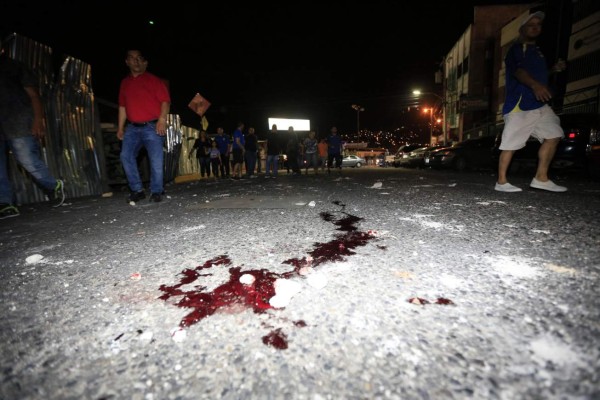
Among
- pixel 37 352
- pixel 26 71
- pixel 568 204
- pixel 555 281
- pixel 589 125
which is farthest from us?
pixel 589 125

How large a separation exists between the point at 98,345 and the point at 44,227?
222cm

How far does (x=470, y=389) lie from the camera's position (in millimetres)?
640

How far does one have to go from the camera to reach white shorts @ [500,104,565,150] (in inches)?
127

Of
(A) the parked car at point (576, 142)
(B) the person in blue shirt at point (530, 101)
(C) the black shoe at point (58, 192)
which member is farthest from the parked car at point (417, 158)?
(C) the black shoe at point (58, 192)

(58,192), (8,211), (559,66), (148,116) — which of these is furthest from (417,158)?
(8,211)

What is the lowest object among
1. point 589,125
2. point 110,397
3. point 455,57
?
point 110,397

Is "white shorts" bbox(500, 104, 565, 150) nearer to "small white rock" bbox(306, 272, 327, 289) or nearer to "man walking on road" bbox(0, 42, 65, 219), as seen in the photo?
"small white rock" bbox(306, 272, 327, 289)

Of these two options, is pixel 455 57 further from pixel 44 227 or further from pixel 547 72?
pixel 44 227

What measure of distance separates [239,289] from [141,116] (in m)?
3.23

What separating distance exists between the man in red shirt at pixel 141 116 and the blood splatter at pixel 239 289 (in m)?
2.69

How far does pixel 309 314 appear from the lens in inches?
38.2

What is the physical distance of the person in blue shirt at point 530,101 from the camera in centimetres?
316

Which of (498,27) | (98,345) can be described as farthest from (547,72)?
(498,27)

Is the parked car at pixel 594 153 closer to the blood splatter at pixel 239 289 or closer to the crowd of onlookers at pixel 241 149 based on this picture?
the blood splatter at pixel 239 289
